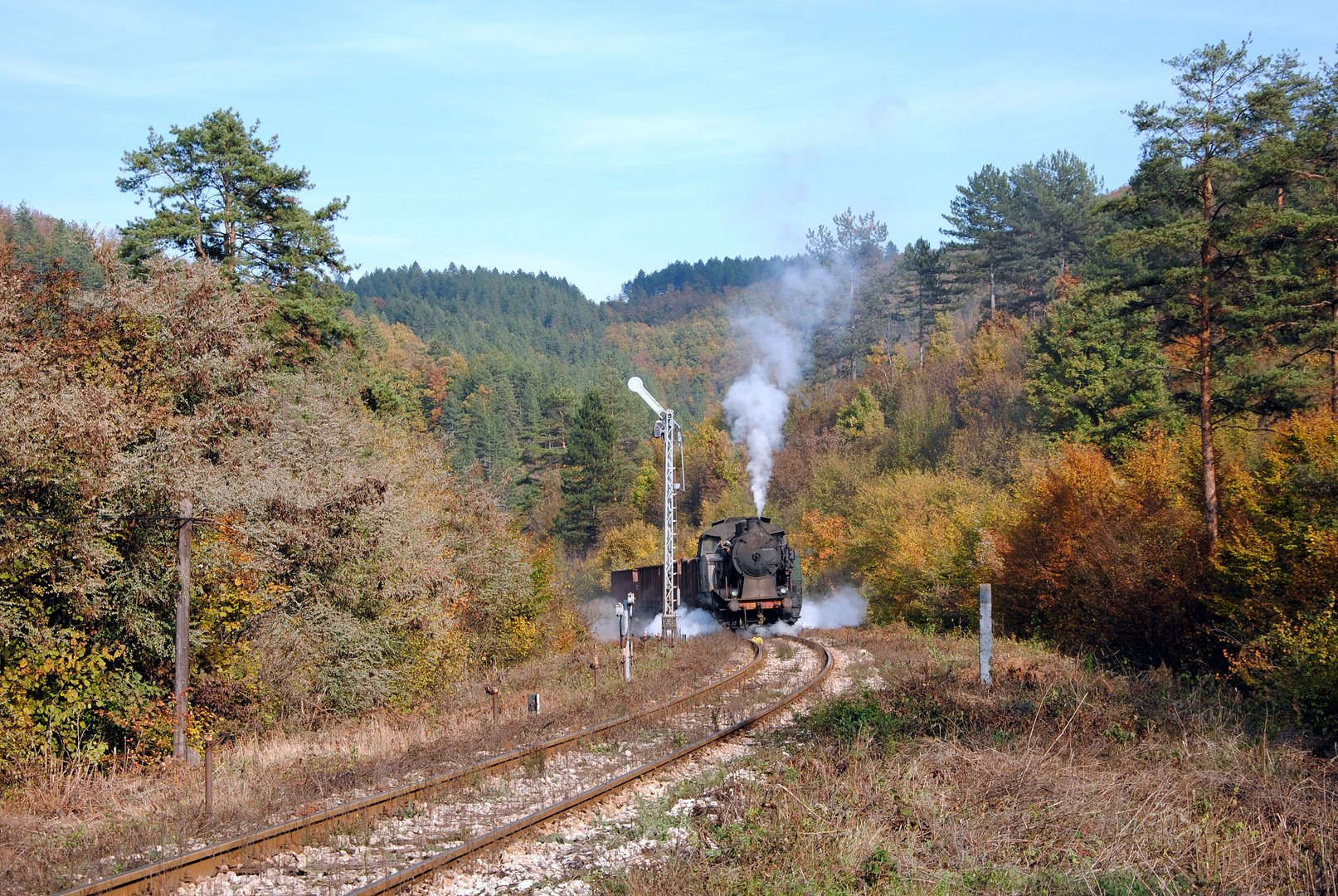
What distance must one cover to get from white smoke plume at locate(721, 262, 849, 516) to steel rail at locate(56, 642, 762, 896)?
32596 mm

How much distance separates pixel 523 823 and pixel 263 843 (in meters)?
2.09

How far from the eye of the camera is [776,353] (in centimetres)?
6347

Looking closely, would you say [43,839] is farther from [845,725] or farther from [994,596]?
[994,596]

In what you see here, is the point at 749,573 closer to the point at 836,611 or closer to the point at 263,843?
the point at 836,611

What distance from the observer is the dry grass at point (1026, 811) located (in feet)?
21.1

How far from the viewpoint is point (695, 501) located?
7519cm

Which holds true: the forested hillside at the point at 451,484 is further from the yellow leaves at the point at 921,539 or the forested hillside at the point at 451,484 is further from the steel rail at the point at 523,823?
the steel rail at the point at 523,823

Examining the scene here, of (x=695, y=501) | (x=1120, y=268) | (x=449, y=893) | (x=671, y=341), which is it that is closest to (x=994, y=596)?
(x=449, y=893)

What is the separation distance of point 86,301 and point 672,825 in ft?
43.3

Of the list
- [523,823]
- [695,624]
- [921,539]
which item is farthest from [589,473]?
[523,823]

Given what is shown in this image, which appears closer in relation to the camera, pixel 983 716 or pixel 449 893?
pixel 449 893

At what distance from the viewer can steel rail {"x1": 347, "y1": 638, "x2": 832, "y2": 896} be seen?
266 inches

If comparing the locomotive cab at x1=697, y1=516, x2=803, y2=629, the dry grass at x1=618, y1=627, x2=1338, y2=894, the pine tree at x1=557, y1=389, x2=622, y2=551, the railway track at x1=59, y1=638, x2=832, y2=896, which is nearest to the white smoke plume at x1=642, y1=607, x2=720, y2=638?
the locomotive cab at x1=697, y1=516, x2=803, y2=629

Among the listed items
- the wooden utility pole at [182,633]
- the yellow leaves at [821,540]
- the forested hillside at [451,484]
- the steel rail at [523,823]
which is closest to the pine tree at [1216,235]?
the forested hillside at [451,484]
